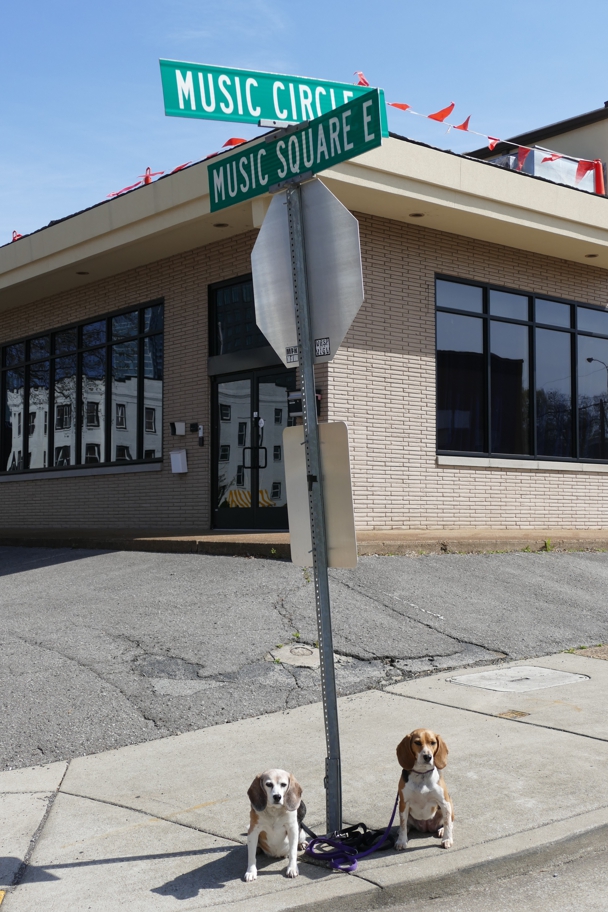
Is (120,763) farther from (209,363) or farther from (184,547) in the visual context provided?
(209,363)

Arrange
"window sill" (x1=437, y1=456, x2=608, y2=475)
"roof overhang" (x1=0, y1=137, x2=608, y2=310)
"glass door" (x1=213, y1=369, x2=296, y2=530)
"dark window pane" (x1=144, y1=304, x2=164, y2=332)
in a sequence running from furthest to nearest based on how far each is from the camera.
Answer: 1. "dark window pane" (x1=144, y1=304, x2=164, y2=332)
2. "window sill" (x1=437, y1=456, x2=608, y2=475)
3. "glass door" (x1=213, y1=369, x2=296, y2=530)
4. "roof overhang" (x1=0, y1=137, x2=608, y2=310)

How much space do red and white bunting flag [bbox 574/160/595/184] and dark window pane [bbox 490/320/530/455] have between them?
136 inches

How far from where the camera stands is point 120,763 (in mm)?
5609

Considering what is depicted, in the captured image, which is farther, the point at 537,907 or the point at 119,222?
the point at 119,222

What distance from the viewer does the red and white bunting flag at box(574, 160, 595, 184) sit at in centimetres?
1694

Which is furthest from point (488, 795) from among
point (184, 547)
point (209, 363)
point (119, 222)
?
point (119, 222)

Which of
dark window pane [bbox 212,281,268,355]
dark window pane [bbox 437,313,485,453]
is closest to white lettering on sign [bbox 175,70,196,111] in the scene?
dark window pane [bbox 212,281,268,355]

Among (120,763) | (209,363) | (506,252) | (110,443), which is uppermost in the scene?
(506,252)

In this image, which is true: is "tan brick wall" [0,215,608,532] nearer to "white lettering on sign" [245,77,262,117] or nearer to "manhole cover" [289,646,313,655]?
"manhole cover" [289,646,313,655]

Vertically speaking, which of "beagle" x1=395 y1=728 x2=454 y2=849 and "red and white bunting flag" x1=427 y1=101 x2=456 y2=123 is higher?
"red and white bunting flag" x1=427 y1=101 x2=456 y2=123

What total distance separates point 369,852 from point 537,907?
74 cm

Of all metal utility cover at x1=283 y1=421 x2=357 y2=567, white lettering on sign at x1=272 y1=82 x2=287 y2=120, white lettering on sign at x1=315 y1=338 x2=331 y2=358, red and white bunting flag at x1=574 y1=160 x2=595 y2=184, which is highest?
red and white bunting flag at x1=574 y1=160 x2=595 y2=184

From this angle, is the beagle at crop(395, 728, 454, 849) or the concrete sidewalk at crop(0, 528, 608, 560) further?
the concrete sidewalk at crop(0, 528, 608, 560)

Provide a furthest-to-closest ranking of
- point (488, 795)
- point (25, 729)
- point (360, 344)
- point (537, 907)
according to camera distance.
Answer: point (360, 344) → point (25, 729) → point (488, 795) → point (537, 907)
